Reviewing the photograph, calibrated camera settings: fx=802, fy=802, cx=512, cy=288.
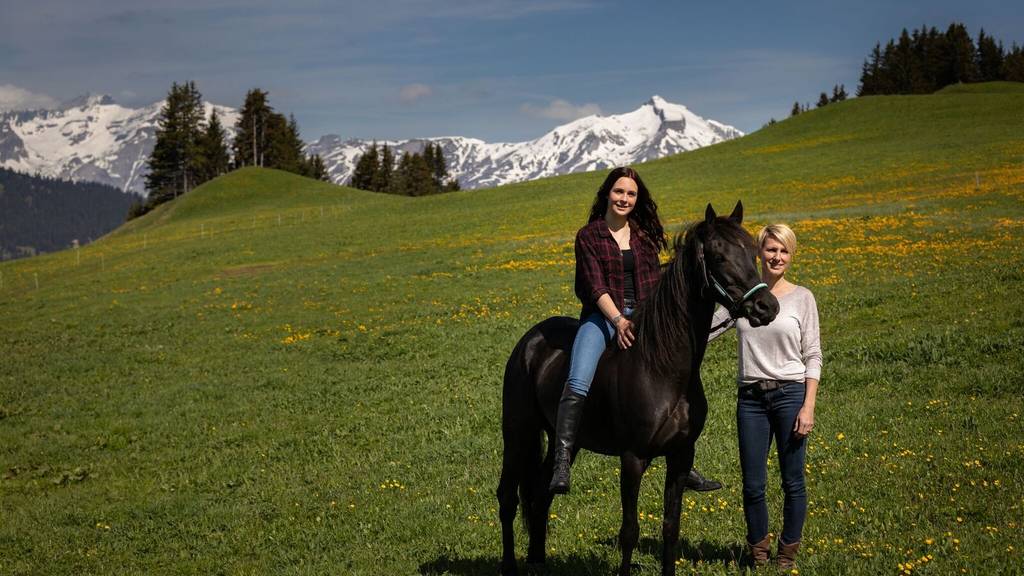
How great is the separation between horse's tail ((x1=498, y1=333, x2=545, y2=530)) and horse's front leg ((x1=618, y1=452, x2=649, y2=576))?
1344 mm

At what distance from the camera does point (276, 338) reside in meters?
24.6

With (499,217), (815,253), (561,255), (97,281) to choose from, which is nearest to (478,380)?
(815,253)

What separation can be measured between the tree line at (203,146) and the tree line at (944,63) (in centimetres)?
9125

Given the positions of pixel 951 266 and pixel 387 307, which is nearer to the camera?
pixel 951 266

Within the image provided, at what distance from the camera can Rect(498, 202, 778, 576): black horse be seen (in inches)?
227

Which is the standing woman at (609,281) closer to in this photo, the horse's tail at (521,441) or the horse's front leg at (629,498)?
the horse's front leg at (629,498)

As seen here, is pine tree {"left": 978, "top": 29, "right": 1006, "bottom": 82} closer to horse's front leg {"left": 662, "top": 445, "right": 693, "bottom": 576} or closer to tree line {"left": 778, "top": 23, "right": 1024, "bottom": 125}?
tree line {"left": 778, "top": 23, "right": 1024, "bottom": 125}

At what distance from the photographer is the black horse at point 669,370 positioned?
5.76 meters

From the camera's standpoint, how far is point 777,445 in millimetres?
6926

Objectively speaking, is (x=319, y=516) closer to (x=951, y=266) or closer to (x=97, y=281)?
(x=951, y=266)

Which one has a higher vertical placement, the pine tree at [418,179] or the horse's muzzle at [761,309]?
the pine tree at [418,179]

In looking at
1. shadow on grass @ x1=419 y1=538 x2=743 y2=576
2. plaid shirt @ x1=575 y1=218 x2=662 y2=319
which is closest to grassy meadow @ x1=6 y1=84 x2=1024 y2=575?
shadow on grass @ x1=419 y1=538 x2=743 y2=576

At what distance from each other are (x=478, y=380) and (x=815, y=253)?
1719 centimetres

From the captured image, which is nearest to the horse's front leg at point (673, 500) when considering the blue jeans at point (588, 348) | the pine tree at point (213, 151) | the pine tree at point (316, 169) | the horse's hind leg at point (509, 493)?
the blue jeans at point (588, 348)
